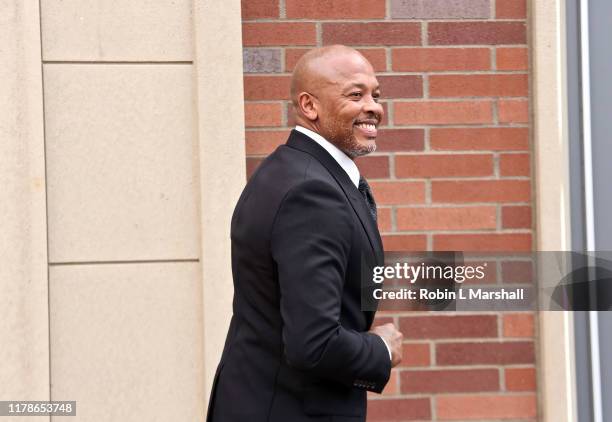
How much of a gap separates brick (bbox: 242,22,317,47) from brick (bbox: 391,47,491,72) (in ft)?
1.17

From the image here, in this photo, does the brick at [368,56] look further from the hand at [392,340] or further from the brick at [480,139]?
the hand at [392,340]

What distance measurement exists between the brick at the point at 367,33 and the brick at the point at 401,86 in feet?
0.46

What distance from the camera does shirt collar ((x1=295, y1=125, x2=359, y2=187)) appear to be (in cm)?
282

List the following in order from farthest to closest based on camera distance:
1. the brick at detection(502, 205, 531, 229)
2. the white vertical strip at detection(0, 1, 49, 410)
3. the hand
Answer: the brick at detection(502, 205, 531, 229)
the white vertical strip at detection(0, 1, 49, 410)
the hand

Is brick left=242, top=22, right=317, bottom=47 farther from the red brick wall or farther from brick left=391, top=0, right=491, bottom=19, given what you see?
brick left=391, top=0, right=491, bottom=19

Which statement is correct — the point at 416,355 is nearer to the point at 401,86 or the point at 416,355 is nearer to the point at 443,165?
the point at 443,165

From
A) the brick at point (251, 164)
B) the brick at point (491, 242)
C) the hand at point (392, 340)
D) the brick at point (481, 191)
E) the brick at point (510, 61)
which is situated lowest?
the hand at point (392, 340)

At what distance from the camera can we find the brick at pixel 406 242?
4.25 m

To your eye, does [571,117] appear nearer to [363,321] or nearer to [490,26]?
[490,26]

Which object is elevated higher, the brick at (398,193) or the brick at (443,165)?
the brick at (443,165)

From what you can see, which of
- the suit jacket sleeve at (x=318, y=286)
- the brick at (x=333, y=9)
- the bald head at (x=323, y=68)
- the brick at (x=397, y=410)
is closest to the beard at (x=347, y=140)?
the bald head at (x=323, y=68)

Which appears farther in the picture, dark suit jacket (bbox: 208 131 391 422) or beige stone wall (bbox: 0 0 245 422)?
beige stone wall (bbox: 0 0 245 422)

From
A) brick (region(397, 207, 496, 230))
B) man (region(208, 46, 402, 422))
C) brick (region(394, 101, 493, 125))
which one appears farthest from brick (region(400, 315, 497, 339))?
man (region(208, 46, 402, 422))

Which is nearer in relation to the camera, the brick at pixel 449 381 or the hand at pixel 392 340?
the hand at pixel 392 340
